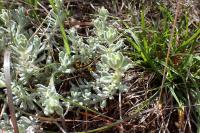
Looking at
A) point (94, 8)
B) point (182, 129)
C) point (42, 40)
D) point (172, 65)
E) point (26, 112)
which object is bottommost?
point (182, 129)

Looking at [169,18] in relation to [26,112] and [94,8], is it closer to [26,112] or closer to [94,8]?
[94,8]

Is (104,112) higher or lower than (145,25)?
lower

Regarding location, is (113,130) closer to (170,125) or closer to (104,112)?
(104,112)

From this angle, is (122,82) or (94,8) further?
(94,8)

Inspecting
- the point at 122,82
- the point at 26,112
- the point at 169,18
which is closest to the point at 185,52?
the point at 169,18

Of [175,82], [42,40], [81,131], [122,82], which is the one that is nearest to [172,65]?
[175,82]

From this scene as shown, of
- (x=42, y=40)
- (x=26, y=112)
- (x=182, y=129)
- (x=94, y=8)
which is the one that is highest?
(x=94, y=8)
